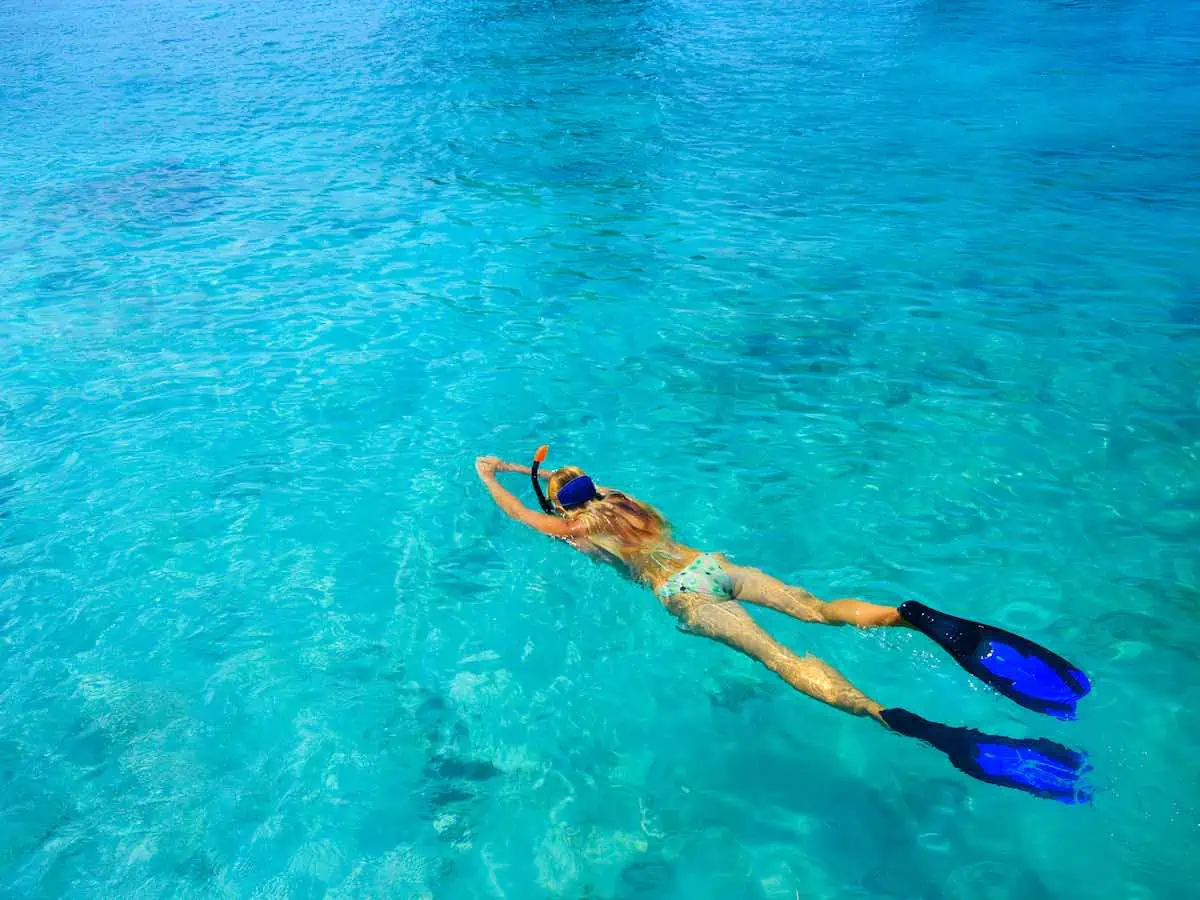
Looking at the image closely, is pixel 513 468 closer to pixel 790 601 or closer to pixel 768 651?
pixel 790 601

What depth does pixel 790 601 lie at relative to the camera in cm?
491

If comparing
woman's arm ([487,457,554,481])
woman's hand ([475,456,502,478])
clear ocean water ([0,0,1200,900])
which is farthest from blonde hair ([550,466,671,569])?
woman's hand ([475,456,502,478])

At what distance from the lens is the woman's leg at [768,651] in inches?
164

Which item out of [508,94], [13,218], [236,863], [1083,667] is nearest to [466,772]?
[236,863]

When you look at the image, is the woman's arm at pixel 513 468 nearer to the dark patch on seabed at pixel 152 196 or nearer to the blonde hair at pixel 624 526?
the blonde hair at pixel 624 526

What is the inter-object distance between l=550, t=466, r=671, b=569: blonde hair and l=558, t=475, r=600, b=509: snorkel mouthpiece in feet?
0.12

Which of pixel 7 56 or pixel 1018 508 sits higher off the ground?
pixel 1018 508

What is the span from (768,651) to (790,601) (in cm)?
54

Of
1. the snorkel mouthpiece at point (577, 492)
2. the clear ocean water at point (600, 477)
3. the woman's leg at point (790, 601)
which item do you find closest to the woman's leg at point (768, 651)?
the woman's leg at point (790, 601)

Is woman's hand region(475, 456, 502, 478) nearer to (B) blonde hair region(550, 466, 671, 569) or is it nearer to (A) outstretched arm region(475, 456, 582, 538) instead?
(A) outstretched arm region(475, 456, 582, 538)

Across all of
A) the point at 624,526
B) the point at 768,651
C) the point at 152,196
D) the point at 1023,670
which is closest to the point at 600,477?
the point at 624,526

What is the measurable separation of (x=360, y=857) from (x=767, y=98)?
49.6ft

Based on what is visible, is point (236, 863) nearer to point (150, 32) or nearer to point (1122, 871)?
A: point (1122, 871)

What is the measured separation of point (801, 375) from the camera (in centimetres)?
759
